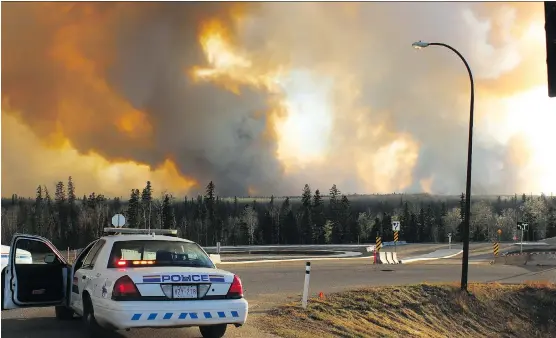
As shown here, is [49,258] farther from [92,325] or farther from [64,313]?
[92,325]

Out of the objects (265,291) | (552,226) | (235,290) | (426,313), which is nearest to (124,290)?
(235,290)

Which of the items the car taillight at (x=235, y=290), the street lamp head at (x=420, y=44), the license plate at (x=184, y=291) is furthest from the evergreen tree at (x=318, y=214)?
the license plate at (x=184, y=291)

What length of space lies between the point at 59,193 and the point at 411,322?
124671 mm

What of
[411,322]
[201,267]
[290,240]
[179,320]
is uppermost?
[201,267]

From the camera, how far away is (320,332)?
10469mm

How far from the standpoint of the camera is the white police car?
7113 mm

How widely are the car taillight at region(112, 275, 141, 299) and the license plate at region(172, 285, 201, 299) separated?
47 cm

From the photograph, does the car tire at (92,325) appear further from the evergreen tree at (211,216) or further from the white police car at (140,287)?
the evergreen tree at (211,216)

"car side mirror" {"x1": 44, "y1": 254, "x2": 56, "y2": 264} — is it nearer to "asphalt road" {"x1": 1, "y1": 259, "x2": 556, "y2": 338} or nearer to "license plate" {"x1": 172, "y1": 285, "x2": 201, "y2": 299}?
"asphalt road" {"x1": 1, "y1": 259, "x2": 556, "y2": 338}

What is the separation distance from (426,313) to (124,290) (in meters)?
11.2

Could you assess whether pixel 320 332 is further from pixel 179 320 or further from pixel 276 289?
pixel 276 289

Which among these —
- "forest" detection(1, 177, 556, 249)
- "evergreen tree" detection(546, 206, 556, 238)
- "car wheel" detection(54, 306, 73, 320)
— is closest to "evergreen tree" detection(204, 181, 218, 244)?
"forest" detection(1, 177, 556, 249)

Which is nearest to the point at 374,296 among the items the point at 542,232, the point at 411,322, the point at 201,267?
the point at 411,322

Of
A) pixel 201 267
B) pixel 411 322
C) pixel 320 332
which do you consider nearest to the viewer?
pixel 201 267
